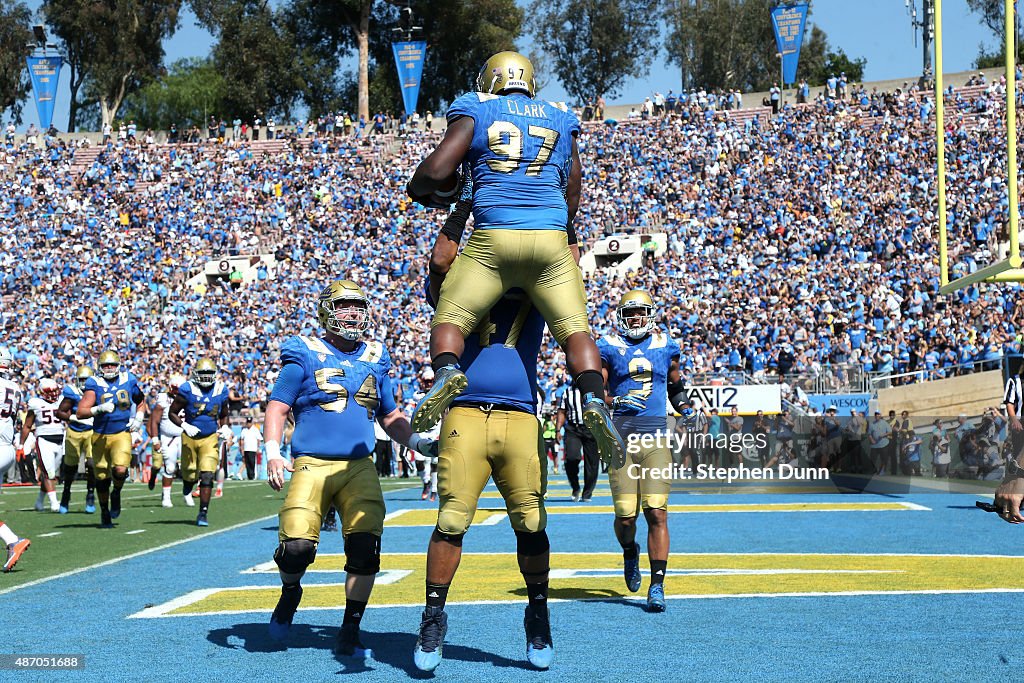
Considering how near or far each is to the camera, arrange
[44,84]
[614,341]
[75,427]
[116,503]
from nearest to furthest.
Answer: [614,341]
[116,503]
[75,427]
[44,84]

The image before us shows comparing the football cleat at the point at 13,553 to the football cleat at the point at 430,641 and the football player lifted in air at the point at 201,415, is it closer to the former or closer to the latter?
the football player lifted in air at the point at 201,415

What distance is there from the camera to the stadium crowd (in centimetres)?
2834

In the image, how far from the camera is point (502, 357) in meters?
5.77

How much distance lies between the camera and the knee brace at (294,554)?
6.21 meters

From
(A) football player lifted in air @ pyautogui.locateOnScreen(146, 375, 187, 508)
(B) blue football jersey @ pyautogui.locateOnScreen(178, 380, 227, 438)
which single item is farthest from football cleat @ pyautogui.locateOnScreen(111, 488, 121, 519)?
A: (B) blue football jersey @ pyautogui.locateOnScreen(178, 380, 227, 438)

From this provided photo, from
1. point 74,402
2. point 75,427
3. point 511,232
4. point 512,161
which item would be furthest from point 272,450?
point 75,427

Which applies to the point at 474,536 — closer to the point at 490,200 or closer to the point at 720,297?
the point at 490,200

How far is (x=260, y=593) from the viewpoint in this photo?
27.0ft

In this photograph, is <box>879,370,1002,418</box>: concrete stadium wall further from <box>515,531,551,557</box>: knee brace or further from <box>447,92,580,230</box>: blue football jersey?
<box>447,92,580,230</box>: blue football jersey

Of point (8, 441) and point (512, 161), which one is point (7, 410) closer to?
point (8, 441)

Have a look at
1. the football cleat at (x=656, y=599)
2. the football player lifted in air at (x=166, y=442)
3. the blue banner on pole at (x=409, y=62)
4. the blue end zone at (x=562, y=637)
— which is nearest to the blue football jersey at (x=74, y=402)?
the football player lifted in air at (x=166, y=442)

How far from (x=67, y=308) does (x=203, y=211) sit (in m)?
6.68

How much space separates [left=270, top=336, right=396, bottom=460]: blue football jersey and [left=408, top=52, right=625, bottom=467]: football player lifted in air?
1.14 meters

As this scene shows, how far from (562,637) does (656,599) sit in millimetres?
1098
